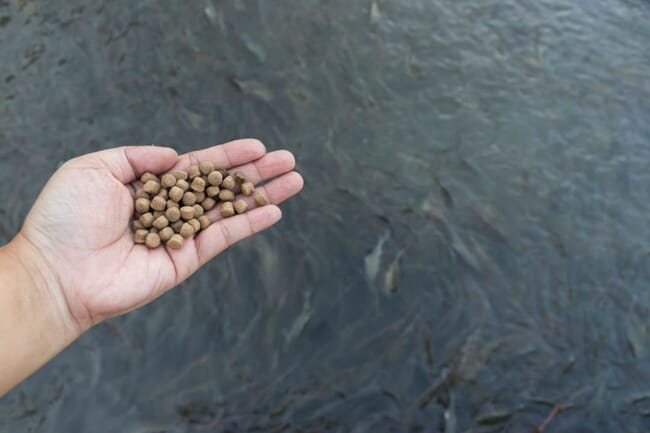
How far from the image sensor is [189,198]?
2938mm

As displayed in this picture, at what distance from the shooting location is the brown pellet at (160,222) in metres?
2.74

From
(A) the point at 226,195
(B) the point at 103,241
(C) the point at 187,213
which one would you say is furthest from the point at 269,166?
(B) the point at 103,241

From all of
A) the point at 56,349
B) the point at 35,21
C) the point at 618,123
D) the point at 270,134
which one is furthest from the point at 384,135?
the point at 35,21

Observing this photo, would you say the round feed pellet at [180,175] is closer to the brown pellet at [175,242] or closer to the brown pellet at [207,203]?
the brown pellet at [207,203]

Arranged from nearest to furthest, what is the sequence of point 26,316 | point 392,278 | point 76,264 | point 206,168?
point 26,316, point 76,264, point 206,168, point 392,278

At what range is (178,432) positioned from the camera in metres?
3.02

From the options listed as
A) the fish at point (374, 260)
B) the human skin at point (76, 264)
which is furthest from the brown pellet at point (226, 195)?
the fish at point (374, 260)

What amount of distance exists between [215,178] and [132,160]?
1.31 feet

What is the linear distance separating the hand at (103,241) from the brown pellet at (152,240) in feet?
0.09

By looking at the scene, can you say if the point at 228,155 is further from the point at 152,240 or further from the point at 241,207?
the point at 152,240

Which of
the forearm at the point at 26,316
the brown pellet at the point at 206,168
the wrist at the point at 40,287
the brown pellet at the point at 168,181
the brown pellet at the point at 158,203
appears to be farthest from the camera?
the brown pellet at the point at 206,168

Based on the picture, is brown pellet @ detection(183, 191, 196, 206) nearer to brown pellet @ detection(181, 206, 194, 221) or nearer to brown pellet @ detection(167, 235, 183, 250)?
brown pellet @ detection(181, 206, 194, 221)

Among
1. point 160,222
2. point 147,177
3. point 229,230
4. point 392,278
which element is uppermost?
point 147,177

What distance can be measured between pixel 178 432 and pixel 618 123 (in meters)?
3.53
